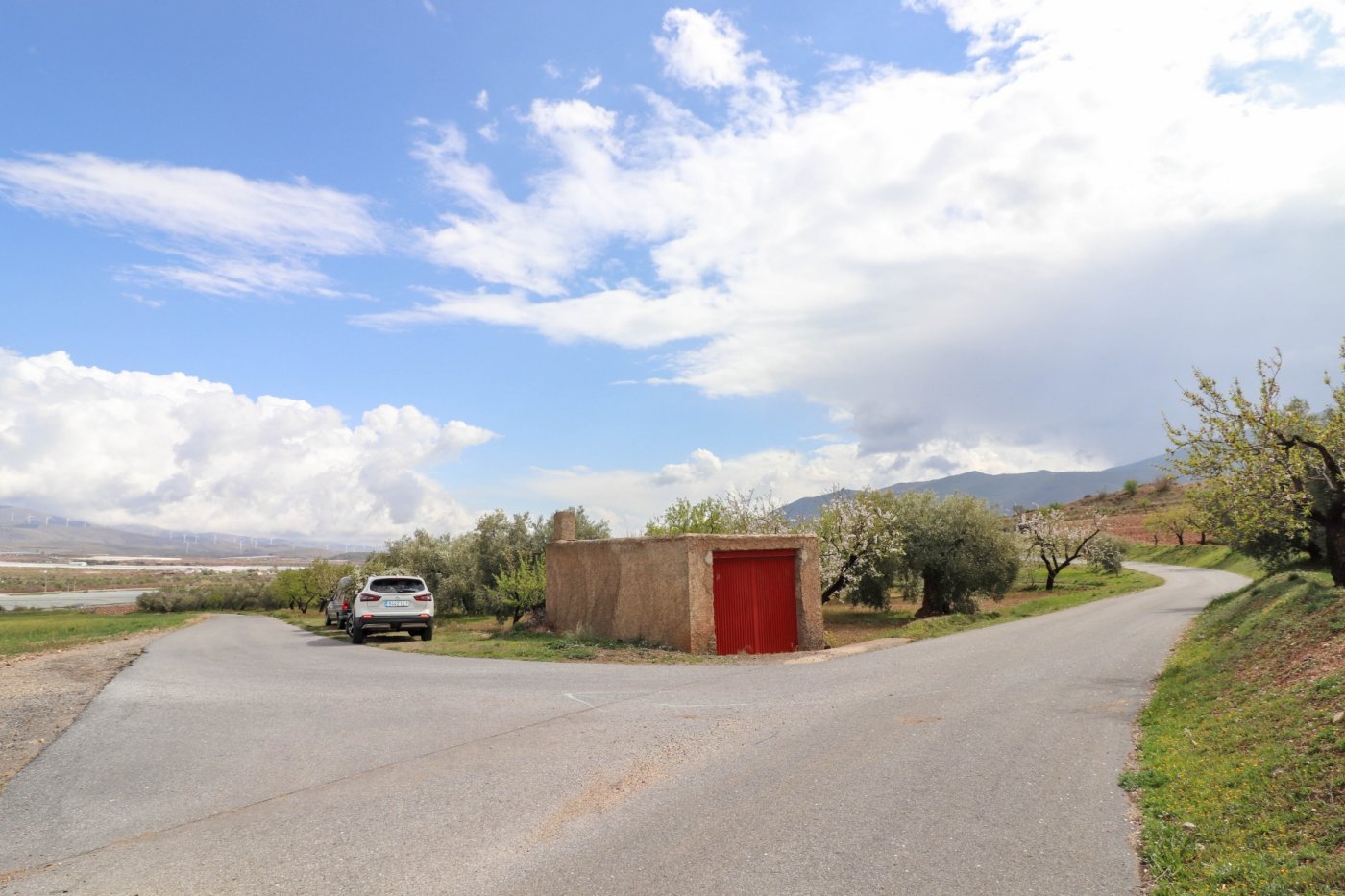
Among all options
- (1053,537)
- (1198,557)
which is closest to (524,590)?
(1053,537)

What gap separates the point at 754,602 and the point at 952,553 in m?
15.3

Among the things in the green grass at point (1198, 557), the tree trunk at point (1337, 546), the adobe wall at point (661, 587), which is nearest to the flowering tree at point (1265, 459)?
the tree trunk at point (1337, 546)

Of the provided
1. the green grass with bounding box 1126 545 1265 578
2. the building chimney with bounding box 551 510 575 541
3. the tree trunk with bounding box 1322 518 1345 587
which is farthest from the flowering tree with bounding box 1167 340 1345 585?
the green grass with bounding box 1126 545 1265 578

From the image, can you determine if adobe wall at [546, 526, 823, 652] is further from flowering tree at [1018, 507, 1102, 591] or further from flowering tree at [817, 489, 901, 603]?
flowering tree at [1018, 507, 1102, 591]

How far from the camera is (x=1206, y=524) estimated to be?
15.5 m

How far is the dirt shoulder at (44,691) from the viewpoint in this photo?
968cm

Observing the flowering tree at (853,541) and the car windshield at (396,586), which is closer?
the car windshield at (396,586)

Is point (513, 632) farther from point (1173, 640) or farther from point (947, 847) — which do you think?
point (947, 847)

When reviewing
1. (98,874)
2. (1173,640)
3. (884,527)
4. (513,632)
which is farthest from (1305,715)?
(884,527)

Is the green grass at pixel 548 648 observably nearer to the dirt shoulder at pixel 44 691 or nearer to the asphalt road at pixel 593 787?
the asphalt road at pixel 593 787

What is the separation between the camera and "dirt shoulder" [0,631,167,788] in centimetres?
968

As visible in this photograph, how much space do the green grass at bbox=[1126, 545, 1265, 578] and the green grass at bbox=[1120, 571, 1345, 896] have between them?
125 ft

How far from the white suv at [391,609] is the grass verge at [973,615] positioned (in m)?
11.3

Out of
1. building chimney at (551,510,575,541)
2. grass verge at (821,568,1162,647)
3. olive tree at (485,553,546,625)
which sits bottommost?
grass verge at (821,568,1162,647)
